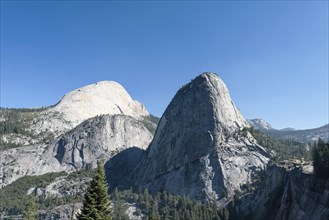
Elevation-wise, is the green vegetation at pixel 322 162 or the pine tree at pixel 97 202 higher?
the green vegetation at pixel 322 162

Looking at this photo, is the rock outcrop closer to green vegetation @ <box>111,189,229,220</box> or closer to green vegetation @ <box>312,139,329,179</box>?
green vegetation @ <box>312,139,329,179</box>

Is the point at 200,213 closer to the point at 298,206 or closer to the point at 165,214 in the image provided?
the point at 165,214

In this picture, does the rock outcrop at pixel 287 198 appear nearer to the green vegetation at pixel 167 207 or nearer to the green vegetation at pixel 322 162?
the green vegetation at pixel 322 162

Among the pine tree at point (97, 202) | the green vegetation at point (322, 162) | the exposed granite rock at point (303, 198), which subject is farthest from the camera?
the green vegetation at point (322, 162)

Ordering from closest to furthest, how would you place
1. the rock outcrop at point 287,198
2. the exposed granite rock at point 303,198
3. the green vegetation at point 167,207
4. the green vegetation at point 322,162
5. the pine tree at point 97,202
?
the pine tree at point 97,202 → the exposed granite rock at point 303,198 → the rock outcrop at point 287,198 → the green vegetation at point 322,162 → the green vegetation at point 167,207

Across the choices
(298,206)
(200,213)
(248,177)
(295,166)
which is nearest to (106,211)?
(298,206)

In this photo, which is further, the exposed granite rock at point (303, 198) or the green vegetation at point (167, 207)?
the green vegetation at point (167, 207)

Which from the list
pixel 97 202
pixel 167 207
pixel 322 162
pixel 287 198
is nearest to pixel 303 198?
pixel 322 162

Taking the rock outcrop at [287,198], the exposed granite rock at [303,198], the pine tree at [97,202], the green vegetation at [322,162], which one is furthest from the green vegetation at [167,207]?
the pine tree at [97,202]

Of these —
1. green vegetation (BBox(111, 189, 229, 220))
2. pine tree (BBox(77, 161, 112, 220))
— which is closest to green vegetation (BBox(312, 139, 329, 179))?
green vegetation (BBox(111, 189, 229, 220))
